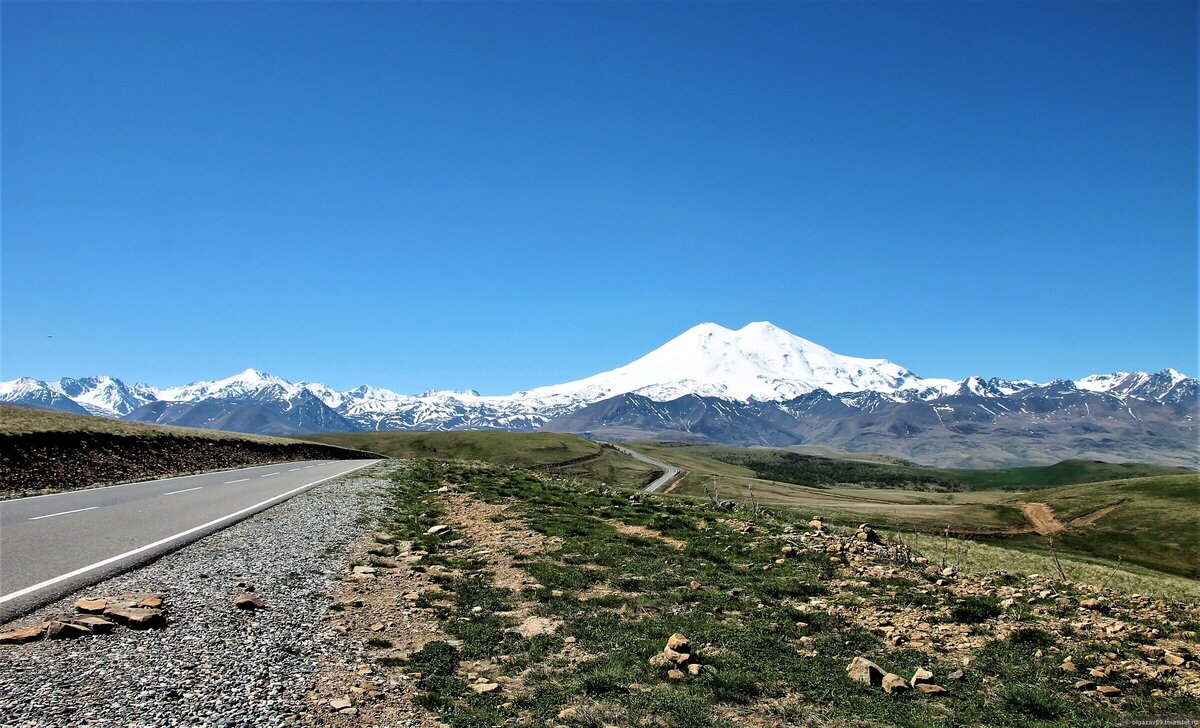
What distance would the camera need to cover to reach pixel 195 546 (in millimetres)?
19031

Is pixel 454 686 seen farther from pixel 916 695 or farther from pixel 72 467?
pixel 72 467

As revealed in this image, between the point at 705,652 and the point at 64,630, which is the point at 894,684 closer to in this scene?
the point at 705,652

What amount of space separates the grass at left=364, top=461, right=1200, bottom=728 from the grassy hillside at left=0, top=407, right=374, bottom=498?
1128 inches

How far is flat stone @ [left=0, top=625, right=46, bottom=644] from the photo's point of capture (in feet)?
34.8

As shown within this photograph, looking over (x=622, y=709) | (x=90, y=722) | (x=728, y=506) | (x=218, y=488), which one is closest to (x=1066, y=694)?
(x=622, y=709)

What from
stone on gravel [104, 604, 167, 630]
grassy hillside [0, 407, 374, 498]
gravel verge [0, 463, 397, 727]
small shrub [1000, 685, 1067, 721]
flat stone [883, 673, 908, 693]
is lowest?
small shrub [1000, 685, 1067, 721]

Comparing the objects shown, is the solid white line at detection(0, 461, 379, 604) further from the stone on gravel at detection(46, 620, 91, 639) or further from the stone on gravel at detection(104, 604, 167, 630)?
the stone on gravel at detection(46, 620, 91, 639)

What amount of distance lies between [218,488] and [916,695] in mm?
36962

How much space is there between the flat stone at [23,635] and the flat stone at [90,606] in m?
1.06

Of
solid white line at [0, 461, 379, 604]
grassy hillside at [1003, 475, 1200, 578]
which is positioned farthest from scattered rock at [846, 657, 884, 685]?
grassy hillside at [1003, 475, 1200, 578]

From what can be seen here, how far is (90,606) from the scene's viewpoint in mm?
12258

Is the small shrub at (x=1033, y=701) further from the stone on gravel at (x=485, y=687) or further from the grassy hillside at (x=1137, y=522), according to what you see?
the grassy hillside at (x=1137, y=522)

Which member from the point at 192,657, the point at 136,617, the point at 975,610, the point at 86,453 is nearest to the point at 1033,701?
Answer: the point at 975,610

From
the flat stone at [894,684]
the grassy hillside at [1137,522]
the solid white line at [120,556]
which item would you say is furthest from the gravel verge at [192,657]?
the grassy hillside at [1137,522]
